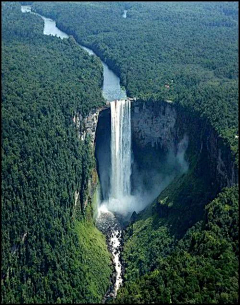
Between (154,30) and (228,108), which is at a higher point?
(154,30)

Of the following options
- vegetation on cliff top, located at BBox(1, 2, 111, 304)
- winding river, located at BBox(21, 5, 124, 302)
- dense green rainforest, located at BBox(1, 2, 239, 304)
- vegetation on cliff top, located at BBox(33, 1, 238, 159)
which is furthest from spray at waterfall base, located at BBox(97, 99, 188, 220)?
vegetation on cliff top, located at BBox(33, 1, 238, 159)

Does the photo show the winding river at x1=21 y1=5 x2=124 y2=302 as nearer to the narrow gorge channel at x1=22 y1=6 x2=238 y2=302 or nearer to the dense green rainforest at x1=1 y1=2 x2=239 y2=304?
the narrow gorge channel at x1=22 y1=6 x2=238 y2=302

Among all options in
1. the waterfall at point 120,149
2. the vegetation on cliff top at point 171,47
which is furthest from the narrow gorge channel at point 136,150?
the vegetation on cliff top at point 171,47

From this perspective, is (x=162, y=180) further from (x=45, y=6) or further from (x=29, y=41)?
(x=45, y=6)

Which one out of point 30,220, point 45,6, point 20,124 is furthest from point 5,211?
point 45,6

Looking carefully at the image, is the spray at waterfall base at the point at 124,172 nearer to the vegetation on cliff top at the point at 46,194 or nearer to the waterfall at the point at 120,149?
the waterfall at the point at 120,149

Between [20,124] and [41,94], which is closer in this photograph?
[20,124]
